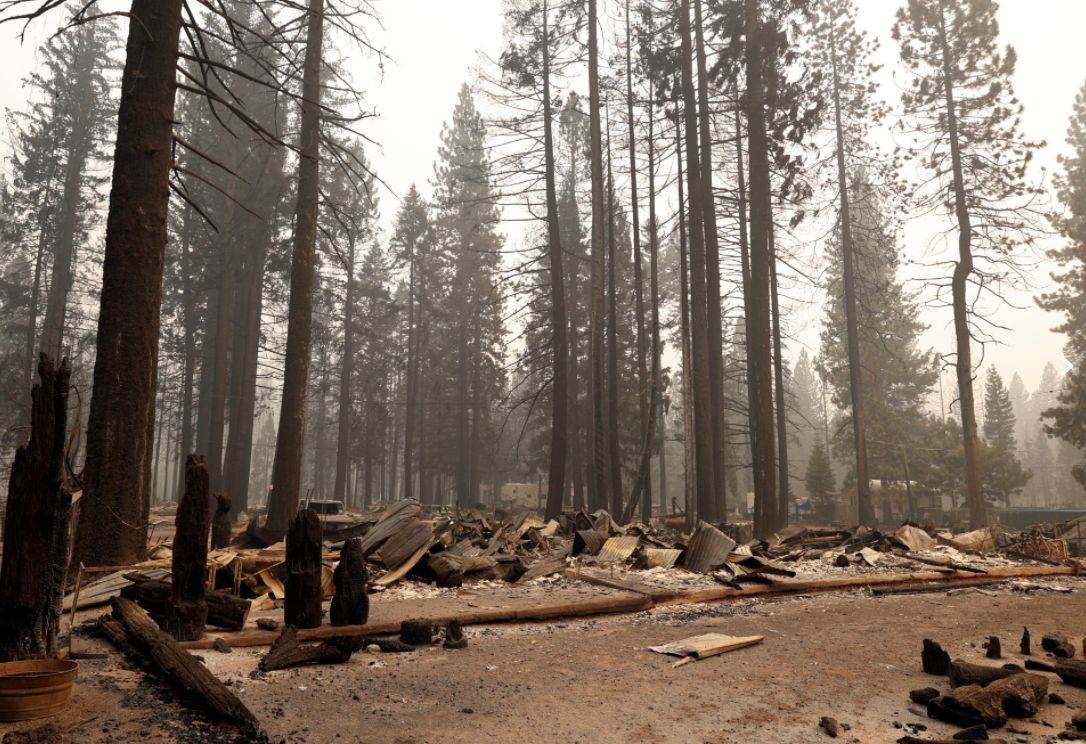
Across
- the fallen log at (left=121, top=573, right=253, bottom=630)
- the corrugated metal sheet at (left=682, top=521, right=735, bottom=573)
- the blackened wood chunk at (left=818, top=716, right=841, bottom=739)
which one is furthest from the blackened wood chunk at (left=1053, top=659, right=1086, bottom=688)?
the fallen log at (left=121, top=573, right=253, bottom=630)

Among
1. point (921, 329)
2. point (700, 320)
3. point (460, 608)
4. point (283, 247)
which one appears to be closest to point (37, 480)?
point (460, 608)

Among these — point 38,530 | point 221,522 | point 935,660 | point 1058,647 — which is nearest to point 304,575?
point 38,530

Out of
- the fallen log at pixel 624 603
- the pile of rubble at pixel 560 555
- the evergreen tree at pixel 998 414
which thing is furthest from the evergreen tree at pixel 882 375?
the fallen log at pixel 624 603

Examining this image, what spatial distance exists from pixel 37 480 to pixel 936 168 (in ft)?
81.8

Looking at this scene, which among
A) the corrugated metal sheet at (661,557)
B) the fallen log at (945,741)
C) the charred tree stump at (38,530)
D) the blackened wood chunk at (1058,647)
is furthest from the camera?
the corrugated metal sheet at (661,557)

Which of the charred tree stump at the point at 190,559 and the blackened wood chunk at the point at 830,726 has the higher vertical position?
the charred tree stump at the point at 190,559

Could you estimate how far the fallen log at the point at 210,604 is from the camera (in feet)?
18.8

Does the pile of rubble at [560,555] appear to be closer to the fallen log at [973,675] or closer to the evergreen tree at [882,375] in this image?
the fallen log at [973,675]

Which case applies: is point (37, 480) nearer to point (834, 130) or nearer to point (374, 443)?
point (834, 130)

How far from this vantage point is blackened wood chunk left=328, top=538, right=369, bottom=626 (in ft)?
19.4

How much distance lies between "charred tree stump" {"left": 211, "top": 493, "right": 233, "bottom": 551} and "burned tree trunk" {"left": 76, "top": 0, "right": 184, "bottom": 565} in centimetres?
173

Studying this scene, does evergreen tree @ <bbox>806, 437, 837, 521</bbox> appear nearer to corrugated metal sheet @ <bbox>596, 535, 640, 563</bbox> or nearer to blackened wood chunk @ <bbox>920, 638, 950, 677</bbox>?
corrugated metal sheet @ <bbox>596, 535, 640, 563</bbox>

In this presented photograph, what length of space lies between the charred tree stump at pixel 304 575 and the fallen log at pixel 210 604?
39cm

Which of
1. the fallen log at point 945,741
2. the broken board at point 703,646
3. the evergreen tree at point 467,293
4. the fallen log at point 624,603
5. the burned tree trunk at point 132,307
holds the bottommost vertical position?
the fallen log at point 624,603
